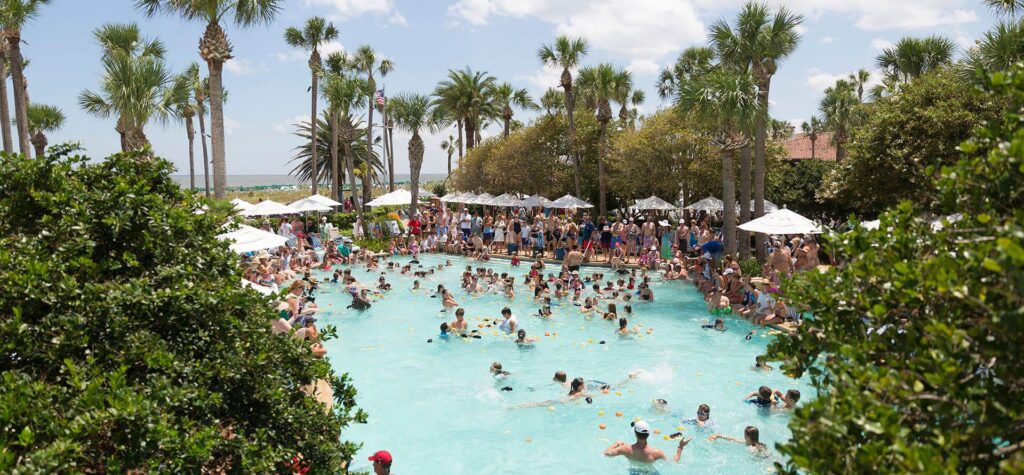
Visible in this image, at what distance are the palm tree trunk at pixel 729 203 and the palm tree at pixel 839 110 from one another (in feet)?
73.9

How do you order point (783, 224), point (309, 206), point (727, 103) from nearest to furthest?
point (783, 224), point (727, 103), point (309, 206)

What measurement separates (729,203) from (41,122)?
34.8 m

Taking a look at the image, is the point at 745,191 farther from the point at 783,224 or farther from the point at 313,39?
the point at 313,39

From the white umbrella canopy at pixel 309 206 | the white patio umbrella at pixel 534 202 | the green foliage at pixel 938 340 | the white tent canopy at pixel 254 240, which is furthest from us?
the white patio umbrella at pixel 534 202

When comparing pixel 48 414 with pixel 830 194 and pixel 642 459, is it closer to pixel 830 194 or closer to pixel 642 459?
pixel 642 459

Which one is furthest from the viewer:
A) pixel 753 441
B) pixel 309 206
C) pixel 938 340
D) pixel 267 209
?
pixel 309 206

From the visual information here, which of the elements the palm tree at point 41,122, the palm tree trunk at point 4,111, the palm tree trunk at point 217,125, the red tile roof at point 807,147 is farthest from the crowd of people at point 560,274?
the red tile roof at point 807,147

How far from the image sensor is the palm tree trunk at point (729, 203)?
2022 centimetres

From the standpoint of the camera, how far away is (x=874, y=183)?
19.9 metres

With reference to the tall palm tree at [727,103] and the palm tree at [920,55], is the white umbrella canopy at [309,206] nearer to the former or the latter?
the tall palm tree at [727,103]

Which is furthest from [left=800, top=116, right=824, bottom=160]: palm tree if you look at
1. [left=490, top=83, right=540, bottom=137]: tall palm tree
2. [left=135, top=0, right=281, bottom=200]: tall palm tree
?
[left=135, top=0, right=281, bottom=200]: tall palm tree

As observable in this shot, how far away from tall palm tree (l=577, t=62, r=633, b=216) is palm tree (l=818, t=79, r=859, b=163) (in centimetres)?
1674

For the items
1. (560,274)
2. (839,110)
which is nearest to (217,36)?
(560,274)

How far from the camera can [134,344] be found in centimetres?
419
